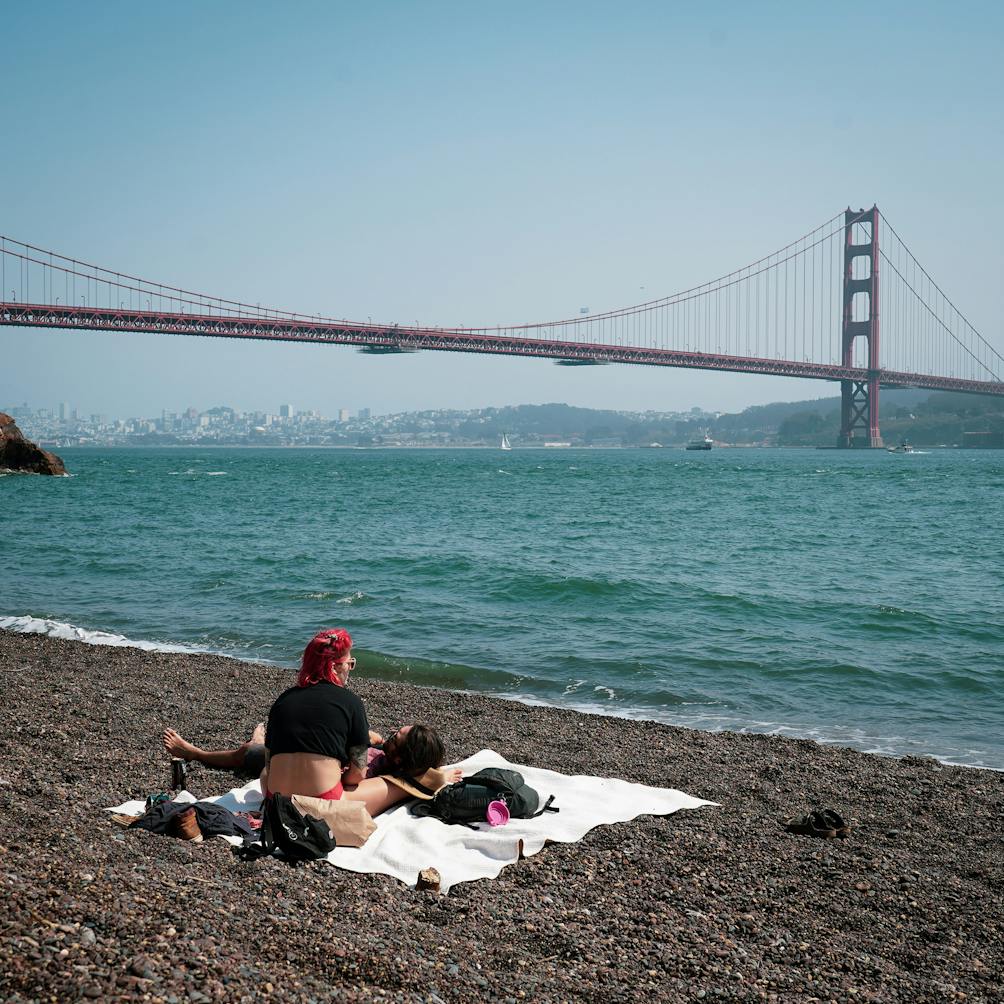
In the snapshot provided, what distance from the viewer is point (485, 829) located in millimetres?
4629

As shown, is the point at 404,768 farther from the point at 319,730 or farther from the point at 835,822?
the point at 835,822

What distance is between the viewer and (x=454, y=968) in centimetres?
314

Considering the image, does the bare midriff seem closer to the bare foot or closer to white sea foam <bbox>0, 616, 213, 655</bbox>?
the bare foot

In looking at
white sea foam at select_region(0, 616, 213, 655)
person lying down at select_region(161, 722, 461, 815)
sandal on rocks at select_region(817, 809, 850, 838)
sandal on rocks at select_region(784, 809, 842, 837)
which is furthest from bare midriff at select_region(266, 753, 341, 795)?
white sea foam at select_region(0, 616, 213, 655)

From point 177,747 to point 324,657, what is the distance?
1.43 meters

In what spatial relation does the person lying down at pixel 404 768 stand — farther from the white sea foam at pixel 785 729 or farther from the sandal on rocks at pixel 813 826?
the white sea foam at pixel 785 729

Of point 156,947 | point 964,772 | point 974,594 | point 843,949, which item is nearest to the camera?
point 156,947

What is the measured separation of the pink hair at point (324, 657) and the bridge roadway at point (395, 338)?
46.9 m

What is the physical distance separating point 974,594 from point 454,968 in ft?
48.9

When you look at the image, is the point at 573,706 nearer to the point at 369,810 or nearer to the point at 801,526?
the point at 369,810

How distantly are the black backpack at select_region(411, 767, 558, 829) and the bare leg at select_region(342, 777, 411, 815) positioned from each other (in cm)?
Result: 11

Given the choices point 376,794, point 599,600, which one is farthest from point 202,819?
point 599,600

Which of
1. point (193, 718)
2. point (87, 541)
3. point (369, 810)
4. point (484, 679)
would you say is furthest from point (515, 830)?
point (87, 541)

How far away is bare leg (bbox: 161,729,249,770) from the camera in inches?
208
